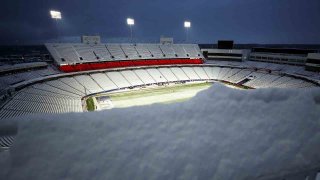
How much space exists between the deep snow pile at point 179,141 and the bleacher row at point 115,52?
47310 millimetres

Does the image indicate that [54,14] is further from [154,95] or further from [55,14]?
[154,95]

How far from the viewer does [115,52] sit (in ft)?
178

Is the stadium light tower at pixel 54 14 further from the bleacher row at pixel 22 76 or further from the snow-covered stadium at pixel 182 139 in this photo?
the snow-covered stadium at pixel 182 139

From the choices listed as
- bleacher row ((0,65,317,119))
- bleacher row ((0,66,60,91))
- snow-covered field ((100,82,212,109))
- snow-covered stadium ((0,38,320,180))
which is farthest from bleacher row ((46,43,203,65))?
snow-covered stadium ((0,38,320,180))

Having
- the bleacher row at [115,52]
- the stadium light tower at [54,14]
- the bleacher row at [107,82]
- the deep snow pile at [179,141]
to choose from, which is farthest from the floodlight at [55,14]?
the deep snow pile at [179,141]

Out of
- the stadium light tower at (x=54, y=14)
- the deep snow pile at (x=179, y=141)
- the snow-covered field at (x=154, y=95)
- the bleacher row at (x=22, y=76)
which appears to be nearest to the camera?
the deep snow pile at (x=179, y=141)

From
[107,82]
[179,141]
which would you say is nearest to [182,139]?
[179,141]

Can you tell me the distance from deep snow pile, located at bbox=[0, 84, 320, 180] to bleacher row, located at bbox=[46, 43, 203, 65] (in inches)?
1863

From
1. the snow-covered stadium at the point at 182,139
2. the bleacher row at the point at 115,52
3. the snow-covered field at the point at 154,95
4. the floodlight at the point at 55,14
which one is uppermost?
the floodlight at the point at 55,14

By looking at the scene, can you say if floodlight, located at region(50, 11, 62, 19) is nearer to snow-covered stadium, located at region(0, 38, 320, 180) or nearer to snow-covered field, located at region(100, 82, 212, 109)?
snow-covered field, located at region(100, 82, 212, 109)

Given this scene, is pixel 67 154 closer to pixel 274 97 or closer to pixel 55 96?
pixel 274 97

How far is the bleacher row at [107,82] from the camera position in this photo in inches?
1016

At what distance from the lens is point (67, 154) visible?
8.58 ft

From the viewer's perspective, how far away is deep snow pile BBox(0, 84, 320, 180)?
258 centimetres
